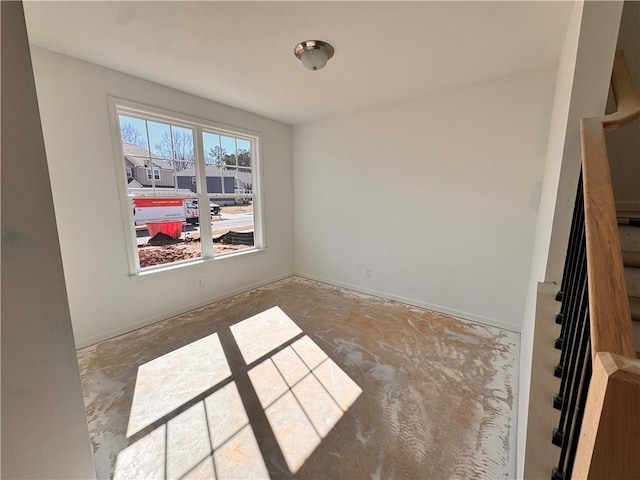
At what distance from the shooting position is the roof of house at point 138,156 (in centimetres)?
269

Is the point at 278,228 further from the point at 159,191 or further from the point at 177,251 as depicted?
the point at 159,191

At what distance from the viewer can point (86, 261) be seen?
2.45 metres

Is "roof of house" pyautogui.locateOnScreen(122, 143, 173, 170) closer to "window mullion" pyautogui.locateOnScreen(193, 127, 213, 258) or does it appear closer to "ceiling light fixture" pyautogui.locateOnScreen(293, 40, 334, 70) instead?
"window mullion" pyautogui.locateOnScreen(193, 127, 213, 258)

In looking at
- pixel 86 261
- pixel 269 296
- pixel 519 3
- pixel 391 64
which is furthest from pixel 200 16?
pixel 269 296

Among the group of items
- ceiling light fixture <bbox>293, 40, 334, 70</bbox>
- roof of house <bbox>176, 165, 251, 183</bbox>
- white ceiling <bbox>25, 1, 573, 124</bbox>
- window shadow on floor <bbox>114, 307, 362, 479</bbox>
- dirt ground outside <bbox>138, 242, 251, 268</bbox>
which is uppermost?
white ceiling <bbox>25, 1, 573, 124</bbox>

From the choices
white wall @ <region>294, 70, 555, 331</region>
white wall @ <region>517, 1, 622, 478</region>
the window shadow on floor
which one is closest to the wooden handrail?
white wall @ <region>517, 1, 622, 478</region>

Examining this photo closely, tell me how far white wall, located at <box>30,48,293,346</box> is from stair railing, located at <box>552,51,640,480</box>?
3.31 meters

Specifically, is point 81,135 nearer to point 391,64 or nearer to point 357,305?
point 391,64

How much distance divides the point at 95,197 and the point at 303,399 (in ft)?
8.39

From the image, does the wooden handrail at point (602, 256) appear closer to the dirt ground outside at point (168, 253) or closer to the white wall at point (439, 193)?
the white wall at point (439, 193)

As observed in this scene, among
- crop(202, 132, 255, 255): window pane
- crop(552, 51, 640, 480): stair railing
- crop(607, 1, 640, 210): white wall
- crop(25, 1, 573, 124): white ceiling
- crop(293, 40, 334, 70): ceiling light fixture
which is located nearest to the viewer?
crop(552, 51, 640, 480): stair railing

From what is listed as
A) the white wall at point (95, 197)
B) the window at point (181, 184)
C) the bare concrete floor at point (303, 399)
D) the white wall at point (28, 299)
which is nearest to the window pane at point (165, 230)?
the window at point (181, 184)

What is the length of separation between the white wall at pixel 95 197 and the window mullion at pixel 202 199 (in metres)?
0.24

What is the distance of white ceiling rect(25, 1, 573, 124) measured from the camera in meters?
1.66
